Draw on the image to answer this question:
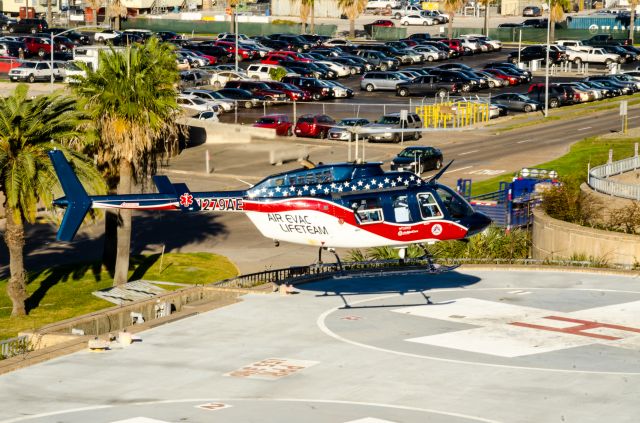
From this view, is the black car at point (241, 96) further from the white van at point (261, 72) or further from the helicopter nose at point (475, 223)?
the helicopter nose at point (475, 223)

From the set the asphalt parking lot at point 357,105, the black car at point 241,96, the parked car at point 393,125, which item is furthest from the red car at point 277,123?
the black car at point 241,96

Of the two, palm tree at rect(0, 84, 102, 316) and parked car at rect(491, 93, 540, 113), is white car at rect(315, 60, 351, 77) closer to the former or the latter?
parked car at rect(491, 93, 540, 113)

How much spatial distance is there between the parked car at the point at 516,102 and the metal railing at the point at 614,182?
3771cm

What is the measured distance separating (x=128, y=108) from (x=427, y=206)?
660 inches

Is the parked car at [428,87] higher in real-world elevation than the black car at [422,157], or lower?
higher

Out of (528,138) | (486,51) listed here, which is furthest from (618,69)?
(528,138)

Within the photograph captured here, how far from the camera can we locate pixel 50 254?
201 feet

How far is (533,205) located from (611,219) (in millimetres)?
7179

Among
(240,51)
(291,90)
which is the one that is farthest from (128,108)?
(240,51)

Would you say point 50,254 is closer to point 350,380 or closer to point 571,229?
point 571,229

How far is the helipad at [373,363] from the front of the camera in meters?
32.9

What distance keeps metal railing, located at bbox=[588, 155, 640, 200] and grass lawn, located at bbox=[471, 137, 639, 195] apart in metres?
6.47

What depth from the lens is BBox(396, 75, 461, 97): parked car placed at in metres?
108

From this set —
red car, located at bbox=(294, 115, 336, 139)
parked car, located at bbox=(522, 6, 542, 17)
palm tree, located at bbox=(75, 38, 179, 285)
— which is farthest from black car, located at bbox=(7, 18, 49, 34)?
palm tree, located at bbox=(75, 38, 179, 285)
